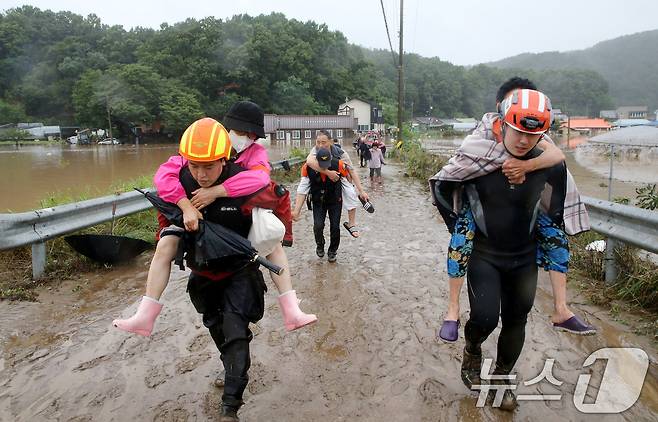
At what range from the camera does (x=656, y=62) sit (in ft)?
571

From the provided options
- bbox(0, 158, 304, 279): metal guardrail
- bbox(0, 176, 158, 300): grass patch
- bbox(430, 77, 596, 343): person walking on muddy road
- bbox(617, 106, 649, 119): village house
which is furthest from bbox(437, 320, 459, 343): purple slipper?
bbox(617, 106, 649, 119): village house

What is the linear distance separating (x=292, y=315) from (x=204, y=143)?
1222 mm

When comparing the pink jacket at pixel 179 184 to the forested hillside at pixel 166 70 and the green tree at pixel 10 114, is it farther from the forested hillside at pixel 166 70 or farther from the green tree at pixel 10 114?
the green tree at pixel 10 114

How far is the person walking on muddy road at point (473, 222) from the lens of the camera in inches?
109

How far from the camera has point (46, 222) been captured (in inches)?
200

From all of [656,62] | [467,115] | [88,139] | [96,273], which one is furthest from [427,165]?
[656,62]

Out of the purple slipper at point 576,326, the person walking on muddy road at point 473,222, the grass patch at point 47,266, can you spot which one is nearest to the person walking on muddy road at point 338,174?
the grass patch at point 47,266

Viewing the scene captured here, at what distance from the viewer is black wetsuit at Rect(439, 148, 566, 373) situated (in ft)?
9.30

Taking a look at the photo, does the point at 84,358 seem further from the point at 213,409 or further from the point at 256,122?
the point at 256,122

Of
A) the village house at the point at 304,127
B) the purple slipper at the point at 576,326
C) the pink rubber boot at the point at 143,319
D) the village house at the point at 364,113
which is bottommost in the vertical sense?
the purple slipper at the point at 576,326

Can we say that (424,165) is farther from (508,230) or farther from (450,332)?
(450,332)

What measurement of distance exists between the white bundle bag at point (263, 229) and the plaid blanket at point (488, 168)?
1.09 m

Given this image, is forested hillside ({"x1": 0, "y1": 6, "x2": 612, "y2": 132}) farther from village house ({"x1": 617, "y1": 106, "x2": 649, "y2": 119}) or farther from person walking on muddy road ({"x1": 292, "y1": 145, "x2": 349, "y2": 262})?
village house ({"x1": 617, "y1": 106, "x2": 649, "y2": 119})

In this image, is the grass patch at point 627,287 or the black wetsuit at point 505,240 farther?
the grass patch at point 627,287
